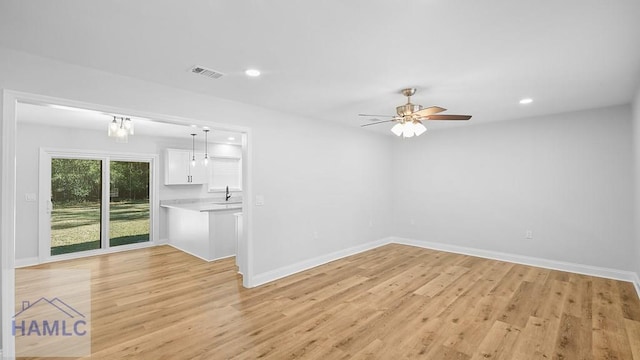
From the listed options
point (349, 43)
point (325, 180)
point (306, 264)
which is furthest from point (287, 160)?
point (349, 43)

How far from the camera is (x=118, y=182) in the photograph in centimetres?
603

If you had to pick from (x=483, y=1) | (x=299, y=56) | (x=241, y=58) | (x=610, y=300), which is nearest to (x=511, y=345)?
(x=610, y=300)

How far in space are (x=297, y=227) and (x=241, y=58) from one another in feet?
9.17

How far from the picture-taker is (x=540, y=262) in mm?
4746

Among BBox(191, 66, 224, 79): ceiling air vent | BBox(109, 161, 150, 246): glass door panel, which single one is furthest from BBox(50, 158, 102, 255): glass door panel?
BBox(191, 66, 224, 79): ceiling air vent

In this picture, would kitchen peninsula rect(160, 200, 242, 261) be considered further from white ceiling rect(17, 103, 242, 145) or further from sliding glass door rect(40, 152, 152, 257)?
white ceiling rect(17, 103, 242, 145)

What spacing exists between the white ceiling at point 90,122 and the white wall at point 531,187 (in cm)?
431

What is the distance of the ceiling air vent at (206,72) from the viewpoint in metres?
2.70

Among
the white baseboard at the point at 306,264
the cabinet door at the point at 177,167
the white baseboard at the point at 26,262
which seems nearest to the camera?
the white baseboard at the point at 306,264

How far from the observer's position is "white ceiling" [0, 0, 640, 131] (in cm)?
178

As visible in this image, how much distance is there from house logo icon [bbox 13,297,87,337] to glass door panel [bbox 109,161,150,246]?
2714 mm

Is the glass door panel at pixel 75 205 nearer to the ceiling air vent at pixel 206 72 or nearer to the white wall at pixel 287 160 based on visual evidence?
the white wall at pixel 287 160

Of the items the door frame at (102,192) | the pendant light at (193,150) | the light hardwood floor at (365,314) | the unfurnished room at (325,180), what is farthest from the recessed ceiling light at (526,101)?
the door frame at (102,192)

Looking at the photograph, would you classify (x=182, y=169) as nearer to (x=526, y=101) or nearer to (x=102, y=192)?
(x=102, y=192)
